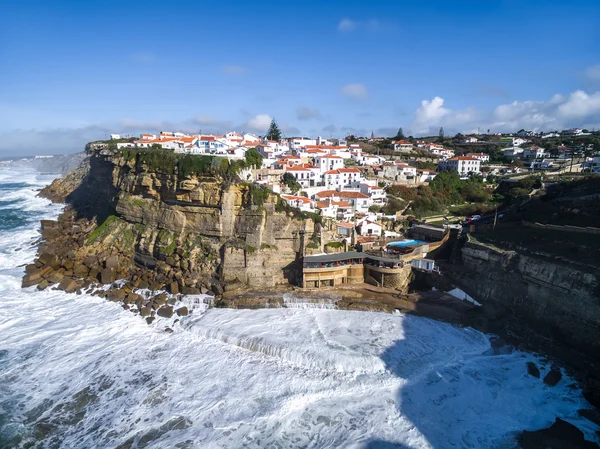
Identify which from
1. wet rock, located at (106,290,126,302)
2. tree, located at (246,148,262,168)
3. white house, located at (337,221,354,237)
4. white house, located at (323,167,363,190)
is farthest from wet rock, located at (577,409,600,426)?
white house, located at (323,167,363,190)

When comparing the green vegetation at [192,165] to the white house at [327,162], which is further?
the white house at [327,162]

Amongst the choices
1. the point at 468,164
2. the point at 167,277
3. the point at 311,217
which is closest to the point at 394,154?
the point at 468,164

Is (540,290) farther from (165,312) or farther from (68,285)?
(68,285)

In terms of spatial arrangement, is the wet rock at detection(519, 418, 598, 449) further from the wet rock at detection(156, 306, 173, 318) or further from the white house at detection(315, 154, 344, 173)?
the white house at detection(315, 154, 344, 173)

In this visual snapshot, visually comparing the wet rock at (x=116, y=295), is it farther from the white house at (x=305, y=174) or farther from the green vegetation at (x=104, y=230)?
the white house at (x=305, y=174)

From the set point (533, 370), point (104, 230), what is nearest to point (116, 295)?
point (104, 230)

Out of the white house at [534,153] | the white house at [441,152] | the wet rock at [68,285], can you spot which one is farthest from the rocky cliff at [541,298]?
the white house at [534,153]
